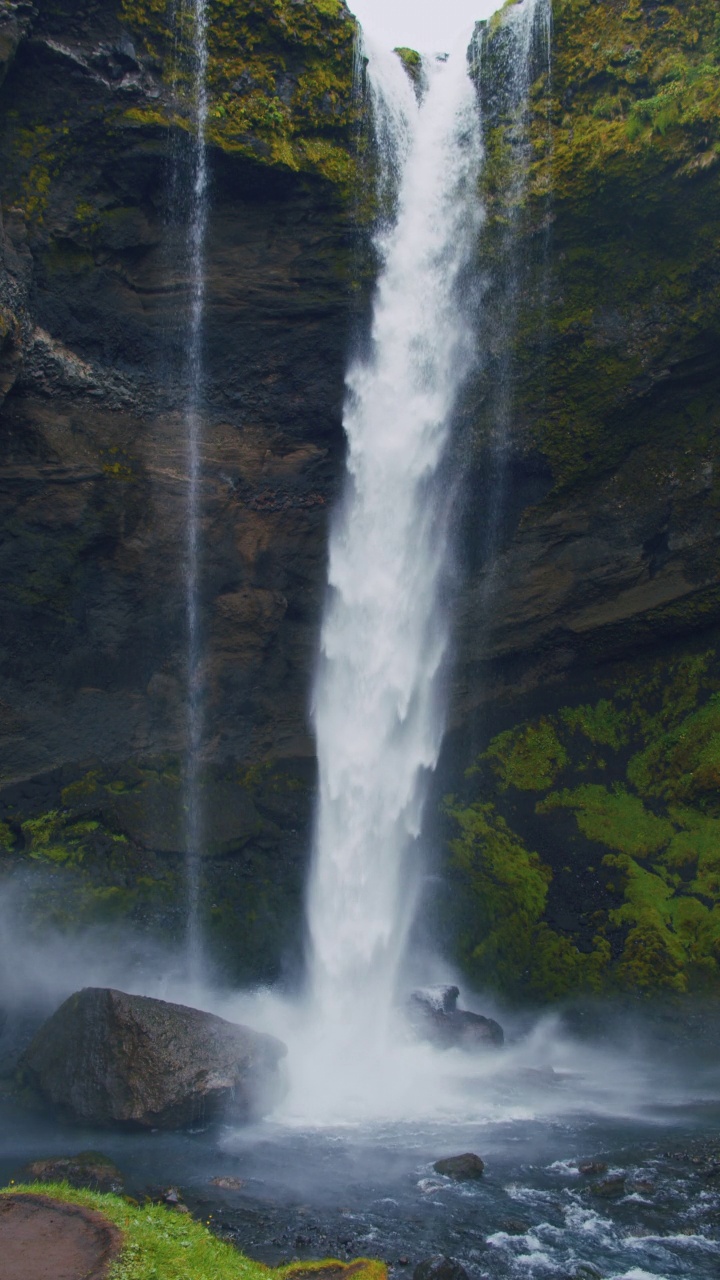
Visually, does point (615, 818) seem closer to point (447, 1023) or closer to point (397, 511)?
point (447, 1023)

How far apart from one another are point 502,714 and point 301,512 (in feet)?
22.2

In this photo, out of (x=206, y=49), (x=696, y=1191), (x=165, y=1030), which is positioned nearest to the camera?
(x=696, y=1191)

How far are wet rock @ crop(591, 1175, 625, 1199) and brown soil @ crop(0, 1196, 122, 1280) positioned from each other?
629 centimetres

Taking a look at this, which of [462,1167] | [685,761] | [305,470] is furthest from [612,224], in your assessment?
[462,1167]

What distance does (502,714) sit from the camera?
23.5m

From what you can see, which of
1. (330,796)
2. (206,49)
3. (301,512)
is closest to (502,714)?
(330,796)

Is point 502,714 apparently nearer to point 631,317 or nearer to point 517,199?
point 631,317

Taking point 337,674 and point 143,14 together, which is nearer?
point 143,14

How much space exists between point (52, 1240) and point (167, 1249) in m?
1.06

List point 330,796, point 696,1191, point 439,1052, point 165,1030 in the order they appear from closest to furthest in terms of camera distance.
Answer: point 696,1191 < point 165,1030 < point 439,1052 < point 330,796

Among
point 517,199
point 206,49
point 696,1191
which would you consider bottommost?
point 696,1191

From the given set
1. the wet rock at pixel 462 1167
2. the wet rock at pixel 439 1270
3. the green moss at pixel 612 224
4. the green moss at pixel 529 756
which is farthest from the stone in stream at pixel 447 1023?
the green moss at pixel 612 224

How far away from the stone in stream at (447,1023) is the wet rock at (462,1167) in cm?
520

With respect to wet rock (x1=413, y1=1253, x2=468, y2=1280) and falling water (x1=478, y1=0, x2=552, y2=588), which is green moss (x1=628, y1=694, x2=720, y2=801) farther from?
wet rock (x1=413, y1=1253, x2=468, y2=1280)
